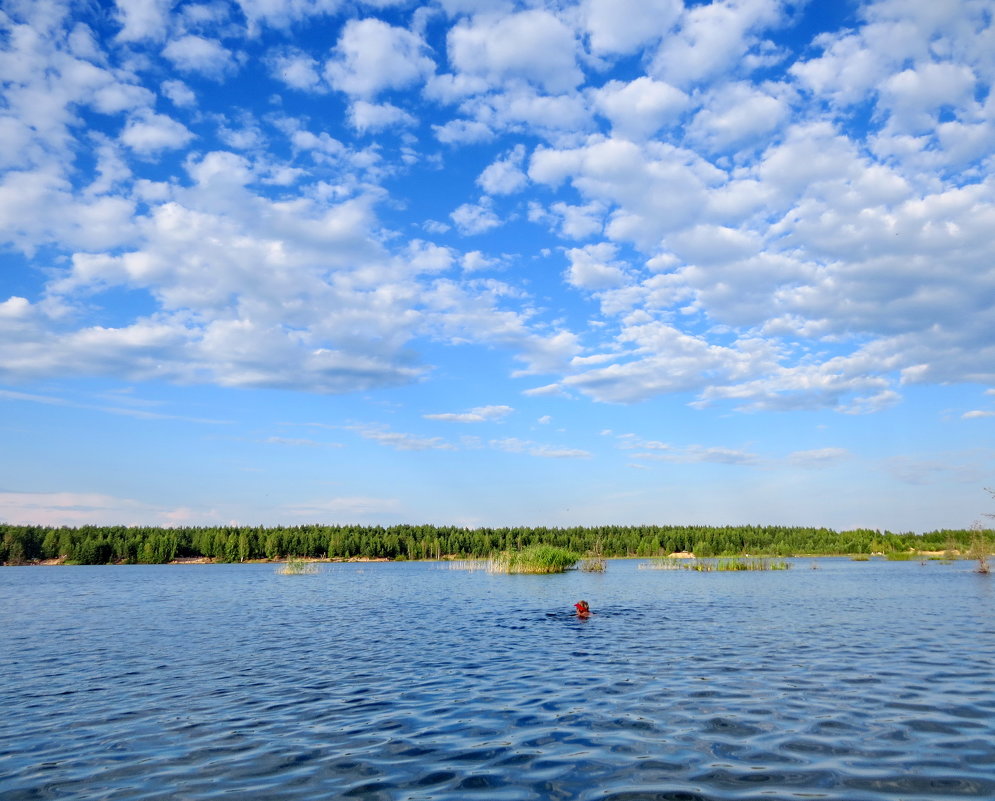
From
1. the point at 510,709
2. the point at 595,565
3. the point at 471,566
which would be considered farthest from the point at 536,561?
the point at 510,709

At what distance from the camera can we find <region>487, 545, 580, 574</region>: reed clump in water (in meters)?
83.4

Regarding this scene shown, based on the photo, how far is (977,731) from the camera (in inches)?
538

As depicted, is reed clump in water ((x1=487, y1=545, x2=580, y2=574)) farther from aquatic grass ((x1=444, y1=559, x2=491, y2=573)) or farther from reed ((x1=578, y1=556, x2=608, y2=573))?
aquatic grass ((x1=444, y1=559, x2=491, y2=573))

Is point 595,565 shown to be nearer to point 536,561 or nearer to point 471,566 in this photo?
point 536,561

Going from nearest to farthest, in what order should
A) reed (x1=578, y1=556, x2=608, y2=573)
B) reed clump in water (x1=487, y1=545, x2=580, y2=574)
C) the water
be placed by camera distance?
the water → reed clump in water (x1=487, y1=545, x2=580, y2=574) → reed (x1=578, y1=556, x2=608, y2=573)

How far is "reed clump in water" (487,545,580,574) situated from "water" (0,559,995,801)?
47.3 meters

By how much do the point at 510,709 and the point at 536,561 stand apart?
68293mm

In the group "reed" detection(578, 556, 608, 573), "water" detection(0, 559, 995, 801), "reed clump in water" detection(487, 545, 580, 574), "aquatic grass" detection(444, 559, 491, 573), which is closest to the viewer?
"water" detection(0, 559, 995, 801)

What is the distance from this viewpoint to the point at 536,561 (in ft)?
274

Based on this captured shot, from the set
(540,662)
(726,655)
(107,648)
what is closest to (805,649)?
(726,655)

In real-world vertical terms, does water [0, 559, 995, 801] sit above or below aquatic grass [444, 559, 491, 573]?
above

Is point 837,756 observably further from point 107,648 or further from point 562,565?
point 562,565

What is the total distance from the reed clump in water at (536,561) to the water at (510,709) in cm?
4733

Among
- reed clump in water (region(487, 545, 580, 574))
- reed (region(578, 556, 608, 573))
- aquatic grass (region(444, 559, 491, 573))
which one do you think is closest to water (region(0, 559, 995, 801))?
reed clump in water (region(487, 545, 580, 574))
